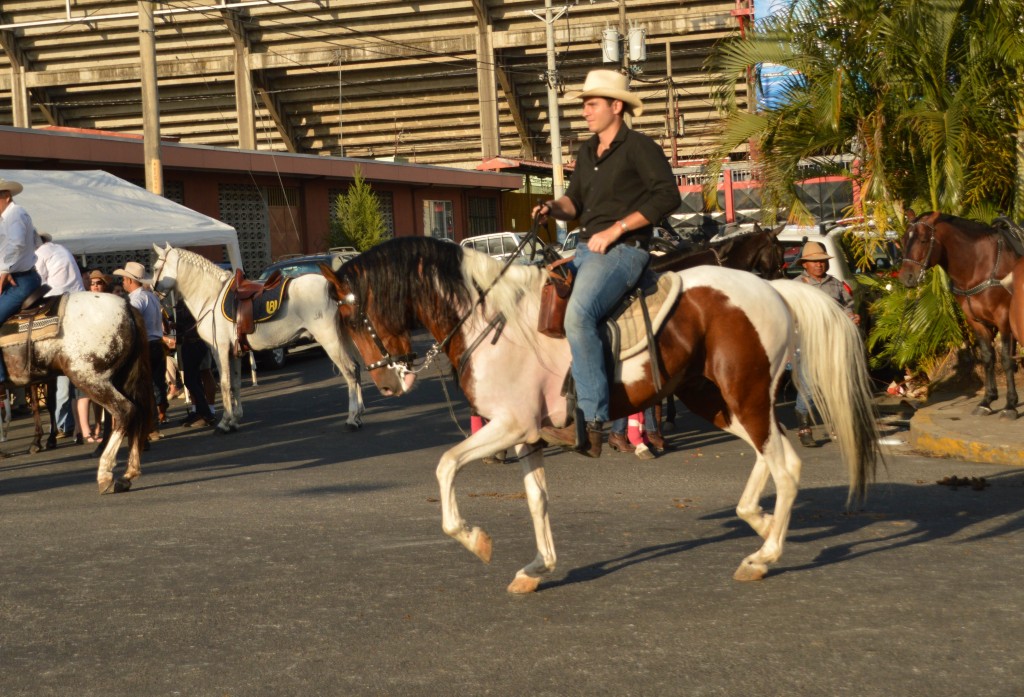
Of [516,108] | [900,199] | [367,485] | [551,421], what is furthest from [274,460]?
[516,108]

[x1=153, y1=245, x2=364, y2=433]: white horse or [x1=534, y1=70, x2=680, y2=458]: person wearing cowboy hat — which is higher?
[x1=534, y1=70, x2=680, y2=458]: person wearing cowboy hat

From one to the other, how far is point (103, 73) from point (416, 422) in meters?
36.0

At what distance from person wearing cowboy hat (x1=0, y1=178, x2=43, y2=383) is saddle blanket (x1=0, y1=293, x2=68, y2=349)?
0.09m

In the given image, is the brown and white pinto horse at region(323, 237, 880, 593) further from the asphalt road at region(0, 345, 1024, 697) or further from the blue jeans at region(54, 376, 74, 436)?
the blue jeans at region(54, 376, 74, 436)

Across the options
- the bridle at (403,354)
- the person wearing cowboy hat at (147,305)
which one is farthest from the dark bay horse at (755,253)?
the person wearing cowboy hat at (147,305)

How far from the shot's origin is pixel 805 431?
12.2 metres

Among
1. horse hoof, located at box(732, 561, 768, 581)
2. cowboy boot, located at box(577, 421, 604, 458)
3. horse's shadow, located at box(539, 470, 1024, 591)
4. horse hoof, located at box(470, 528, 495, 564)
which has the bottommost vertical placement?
horse's shadow, located at box(539, 470, 1024, 591)

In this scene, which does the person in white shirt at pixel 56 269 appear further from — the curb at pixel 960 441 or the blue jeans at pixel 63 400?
the curb at pixel 960 441

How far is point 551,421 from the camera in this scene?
6812mm

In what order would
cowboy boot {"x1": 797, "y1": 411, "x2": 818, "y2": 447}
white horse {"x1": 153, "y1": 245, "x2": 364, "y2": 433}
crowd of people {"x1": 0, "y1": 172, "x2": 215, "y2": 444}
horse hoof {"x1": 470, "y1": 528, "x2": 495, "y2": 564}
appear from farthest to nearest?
white horse {"x1": 153, "y1": 245, "x2": 364, "y2": 433} < cowboy boot {"x1": 797, "y1": 411, "x2": 818, "y2": 447} < crowd of people {"x1": 0, "y1": 172, "x2": 215, "y2": 444} < horse hoof {"x1": 470, "y1": 528, "x2": 495, "y2": 564}

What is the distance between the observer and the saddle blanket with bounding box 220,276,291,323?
15.8 m

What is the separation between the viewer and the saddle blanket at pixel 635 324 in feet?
22.2

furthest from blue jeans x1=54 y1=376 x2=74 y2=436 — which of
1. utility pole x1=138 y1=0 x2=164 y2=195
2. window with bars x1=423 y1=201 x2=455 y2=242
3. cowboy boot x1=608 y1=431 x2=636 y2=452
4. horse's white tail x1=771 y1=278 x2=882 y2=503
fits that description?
window with bars x1=423 y1=201 x2=455 y2=242

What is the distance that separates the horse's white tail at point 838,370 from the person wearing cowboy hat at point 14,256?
725 centimetres
